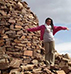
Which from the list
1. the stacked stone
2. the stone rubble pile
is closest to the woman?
the stone rubble pile

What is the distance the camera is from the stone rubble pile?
5973mm

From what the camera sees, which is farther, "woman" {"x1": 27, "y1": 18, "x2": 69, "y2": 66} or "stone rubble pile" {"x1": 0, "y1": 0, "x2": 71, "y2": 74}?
"woman" {"x1": 27, "y1": 18, "x2": 69, "y2": 66}

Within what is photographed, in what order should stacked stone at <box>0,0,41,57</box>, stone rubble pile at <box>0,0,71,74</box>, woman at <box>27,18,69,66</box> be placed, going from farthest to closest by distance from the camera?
stacked stone at <box>0,0,41,57</box> < woman at <box>27,18,69,66</box> < stone rubble pile at <box>0,0,71,74</box>

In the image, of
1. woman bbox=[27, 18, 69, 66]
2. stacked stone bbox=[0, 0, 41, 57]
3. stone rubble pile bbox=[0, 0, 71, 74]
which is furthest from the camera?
stacked stone bbox=[0, 0, 41, 57]

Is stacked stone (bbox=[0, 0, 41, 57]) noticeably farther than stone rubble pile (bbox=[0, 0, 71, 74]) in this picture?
Yes

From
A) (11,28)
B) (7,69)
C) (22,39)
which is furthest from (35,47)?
(7,69)

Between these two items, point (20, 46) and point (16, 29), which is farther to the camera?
point (16, 29)

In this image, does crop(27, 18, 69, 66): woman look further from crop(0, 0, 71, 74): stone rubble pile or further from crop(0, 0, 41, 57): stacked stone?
crop(0, 0, 41, 57): stacked stone

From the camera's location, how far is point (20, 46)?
682cm

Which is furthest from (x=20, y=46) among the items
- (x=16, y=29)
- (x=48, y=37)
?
(x=48, y=37)

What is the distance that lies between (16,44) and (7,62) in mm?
1142

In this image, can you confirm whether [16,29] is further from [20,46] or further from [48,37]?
[48,37]

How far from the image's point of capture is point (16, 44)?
22.4 ft

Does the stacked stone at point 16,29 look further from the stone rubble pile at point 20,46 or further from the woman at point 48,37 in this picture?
the woman at point 48,37
